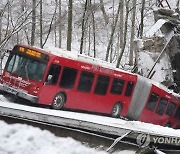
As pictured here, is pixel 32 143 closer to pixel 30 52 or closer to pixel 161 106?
pixel 30 52

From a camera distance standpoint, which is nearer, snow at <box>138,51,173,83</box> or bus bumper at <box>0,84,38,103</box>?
bus bumper at <box>0,84,38,103</box>

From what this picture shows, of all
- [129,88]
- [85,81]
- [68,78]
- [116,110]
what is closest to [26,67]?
[68,78]

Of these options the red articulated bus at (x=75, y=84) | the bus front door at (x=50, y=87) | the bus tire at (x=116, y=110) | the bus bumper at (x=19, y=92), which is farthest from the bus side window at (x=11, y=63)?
the bus tire at (x=116, y=110)

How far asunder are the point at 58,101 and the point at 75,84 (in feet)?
3.47

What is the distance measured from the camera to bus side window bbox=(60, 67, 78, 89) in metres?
16.1

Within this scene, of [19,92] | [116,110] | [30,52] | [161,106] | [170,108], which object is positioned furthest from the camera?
[170,108]

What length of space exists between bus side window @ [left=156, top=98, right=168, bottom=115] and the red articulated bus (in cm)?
49

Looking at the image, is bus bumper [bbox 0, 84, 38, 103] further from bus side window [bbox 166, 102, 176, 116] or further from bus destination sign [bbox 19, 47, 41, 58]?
bus side window [bbox 166, 102, 176, 116]

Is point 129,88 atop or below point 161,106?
atop

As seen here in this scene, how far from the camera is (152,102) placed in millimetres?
20953

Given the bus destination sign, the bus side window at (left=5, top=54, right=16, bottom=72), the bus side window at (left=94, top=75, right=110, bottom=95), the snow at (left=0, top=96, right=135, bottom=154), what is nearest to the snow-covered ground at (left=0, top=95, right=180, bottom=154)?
the snow at (left=0, top=96, right=135, bottom=154)

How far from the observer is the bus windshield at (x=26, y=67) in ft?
50.6

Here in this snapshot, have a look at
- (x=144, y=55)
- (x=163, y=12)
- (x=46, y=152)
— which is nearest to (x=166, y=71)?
(x=144, y=55)

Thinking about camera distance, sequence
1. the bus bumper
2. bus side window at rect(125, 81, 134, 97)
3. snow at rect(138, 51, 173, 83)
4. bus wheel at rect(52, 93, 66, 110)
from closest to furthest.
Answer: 1. the bus bumper
2. bus wheel at rect(52, 93, 66, 110)
3. bus side window at rect(125, 81, 134, 97)
4. snow at rect(138, 51, 173, 83)
